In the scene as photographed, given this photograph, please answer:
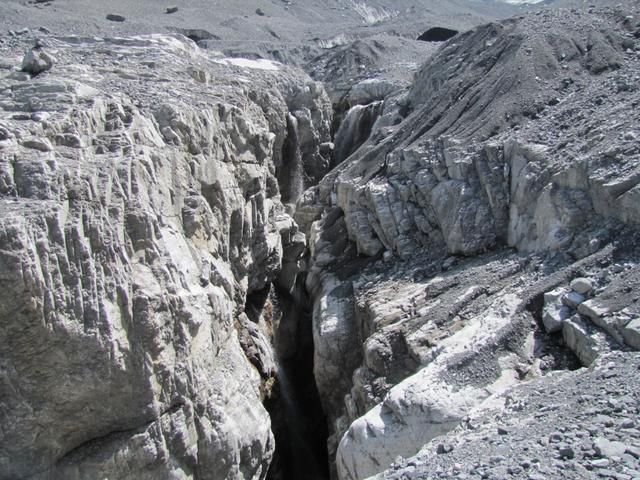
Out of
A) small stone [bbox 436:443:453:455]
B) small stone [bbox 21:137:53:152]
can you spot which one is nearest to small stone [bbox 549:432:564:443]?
small stone [bbox 436:443:453:455]

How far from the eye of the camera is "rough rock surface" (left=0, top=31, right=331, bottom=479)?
9656 millimetres

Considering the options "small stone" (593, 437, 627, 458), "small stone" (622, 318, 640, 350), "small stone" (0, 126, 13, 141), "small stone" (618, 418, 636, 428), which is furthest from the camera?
"small stone" (0, 126, 13, 141)

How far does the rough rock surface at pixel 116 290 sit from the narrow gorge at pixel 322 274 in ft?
0.16

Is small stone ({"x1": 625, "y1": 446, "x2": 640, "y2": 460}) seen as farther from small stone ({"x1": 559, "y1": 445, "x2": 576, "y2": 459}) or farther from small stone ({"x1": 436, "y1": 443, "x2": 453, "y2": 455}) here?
small stone ({"x1": 436, "y1": 443, "x2": 453, "y2": 455})

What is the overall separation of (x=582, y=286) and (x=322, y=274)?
33.3ft

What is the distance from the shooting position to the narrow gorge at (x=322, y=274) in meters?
9.61

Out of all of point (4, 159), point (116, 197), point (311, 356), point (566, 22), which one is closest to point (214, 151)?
point (116, 197)

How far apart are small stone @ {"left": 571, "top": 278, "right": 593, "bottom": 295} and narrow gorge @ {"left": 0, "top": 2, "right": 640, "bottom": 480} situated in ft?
0.17

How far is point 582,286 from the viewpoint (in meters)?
11.8

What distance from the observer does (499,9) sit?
316 ft

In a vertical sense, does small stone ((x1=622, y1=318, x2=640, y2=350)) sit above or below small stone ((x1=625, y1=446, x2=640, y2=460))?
above

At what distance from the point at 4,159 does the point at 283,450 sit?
38.5ft

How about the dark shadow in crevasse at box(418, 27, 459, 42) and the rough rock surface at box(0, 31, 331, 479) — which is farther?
the dark shadow in crevasse at box(418, 27, 459, 42)

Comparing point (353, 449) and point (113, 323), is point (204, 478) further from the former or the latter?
point (113, 323)
